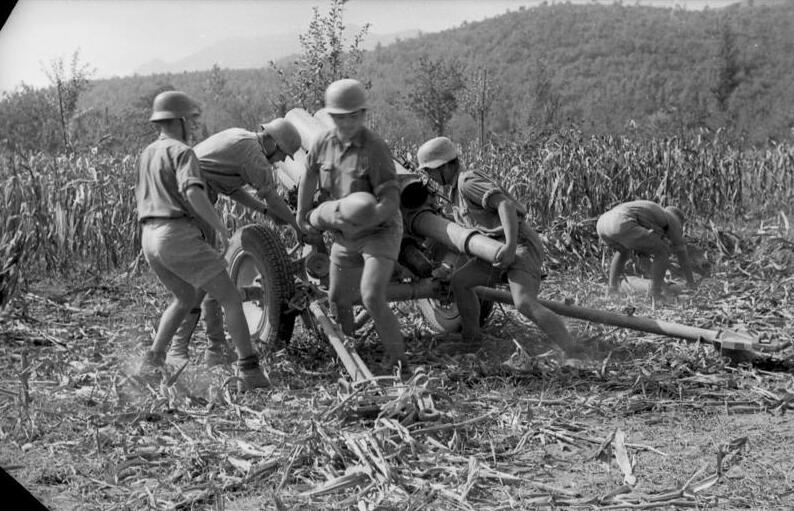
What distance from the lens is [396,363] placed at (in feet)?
19.6

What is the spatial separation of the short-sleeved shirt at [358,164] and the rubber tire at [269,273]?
83 centimetres

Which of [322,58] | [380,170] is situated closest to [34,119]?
[322,58]

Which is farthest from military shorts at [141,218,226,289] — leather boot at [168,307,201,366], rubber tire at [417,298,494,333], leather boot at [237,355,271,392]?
rubber tire at [417,298,494,333]

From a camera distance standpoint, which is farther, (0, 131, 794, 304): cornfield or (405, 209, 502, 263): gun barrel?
(0, 131, 794, 304): cornfield

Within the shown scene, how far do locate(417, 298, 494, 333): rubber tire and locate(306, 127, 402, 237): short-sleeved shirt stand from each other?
1537mm

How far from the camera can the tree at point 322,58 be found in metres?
10.5

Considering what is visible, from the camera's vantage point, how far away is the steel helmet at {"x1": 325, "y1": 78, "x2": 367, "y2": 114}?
5566mm

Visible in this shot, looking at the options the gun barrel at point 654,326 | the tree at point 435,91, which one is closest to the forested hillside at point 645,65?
the tree at point 435,91

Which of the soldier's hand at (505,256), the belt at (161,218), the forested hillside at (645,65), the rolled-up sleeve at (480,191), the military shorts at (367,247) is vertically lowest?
the forested hillside at (645,65)

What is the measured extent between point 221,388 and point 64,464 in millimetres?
1199

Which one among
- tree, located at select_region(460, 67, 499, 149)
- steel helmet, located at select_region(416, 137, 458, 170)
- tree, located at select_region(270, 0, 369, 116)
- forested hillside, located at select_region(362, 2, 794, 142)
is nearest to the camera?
steel helmet, located at select_region(416, 137, 458, 170)

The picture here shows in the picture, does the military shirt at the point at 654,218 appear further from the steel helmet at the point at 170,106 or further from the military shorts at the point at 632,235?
the steel helmet at the point at 170,106

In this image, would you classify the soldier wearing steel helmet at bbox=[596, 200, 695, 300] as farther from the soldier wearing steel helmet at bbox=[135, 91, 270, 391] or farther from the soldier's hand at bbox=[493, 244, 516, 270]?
the soldier wearing steel helmet at bbox=[135, 91, 270, 391]

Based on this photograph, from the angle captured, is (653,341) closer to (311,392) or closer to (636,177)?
(311,392)
